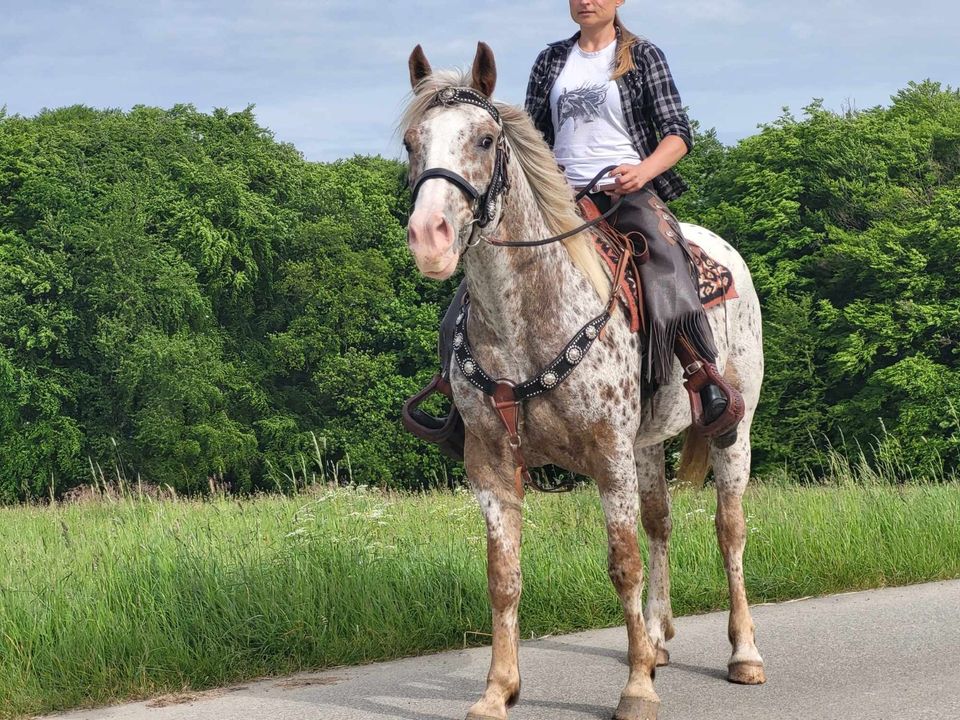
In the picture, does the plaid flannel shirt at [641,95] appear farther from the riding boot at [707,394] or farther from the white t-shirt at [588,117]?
the riding boot at [707,394]

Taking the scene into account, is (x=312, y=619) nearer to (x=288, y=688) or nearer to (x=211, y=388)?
(x=288, y=688)

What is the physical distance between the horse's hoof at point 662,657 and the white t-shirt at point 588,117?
280 centimetres

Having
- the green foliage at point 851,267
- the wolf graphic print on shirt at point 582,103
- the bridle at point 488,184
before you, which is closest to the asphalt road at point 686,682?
the bridle at point 488,184

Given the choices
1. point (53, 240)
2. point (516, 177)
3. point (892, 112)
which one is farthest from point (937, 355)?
point (516, 177)

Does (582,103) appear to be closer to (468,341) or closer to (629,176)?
(629,176)

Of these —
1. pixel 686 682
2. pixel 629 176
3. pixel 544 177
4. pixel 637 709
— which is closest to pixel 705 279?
pixel 629 176

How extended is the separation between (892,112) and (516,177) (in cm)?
4484

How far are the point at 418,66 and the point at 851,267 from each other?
3809 cm

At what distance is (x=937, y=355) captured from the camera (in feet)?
133

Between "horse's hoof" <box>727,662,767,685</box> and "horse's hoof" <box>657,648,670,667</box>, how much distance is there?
467 millimetres

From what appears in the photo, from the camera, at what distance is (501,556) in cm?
572

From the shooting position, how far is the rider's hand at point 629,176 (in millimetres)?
6266

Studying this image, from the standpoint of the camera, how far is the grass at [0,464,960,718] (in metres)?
6.94

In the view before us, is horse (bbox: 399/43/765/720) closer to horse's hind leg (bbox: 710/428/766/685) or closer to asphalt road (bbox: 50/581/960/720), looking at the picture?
asphalt road (bbox: 50/581/960/720)
